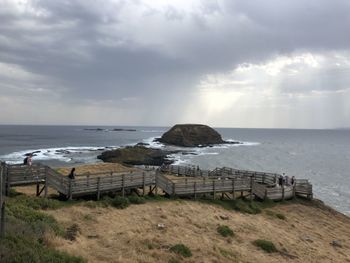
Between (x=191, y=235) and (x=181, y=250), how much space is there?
329 cm

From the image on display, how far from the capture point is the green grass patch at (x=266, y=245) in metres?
19.7

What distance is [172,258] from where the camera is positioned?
15.5 metres

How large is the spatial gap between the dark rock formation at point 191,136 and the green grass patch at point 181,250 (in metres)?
116

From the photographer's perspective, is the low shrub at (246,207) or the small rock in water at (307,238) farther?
the low shrub at (246,207)

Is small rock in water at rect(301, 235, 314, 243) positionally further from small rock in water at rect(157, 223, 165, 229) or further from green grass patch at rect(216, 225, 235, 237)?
small rock in water at rect(157, 223, 165, 229)

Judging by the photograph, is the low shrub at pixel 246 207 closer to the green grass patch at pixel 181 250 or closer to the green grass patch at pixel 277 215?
the green grass patch at pixel 277 215

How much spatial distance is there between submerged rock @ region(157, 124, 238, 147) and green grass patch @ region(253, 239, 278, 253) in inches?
4441

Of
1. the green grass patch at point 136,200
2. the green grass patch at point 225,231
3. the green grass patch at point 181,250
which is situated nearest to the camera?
the green grass patch at point 181,250

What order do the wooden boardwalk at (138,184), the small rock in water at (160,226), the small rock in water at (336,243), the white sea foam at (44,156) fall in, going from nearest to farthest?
the small rock in water at (160,226) → the wooden boardwalk at (138,184) → the small rock in water at (336,243) → the white sea foam at (44,156)

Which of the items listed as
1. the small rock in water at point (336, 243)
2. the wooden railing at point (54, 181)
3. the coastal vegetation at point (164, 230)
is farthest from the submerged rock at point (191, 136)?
the wooden railing at point (54, 181)

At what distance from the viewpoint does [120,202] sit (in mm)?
22969

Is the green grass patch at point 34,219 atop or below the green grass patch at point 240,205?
atop

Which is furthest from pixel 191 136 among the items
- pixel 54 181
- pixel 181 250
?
pixel 181 250

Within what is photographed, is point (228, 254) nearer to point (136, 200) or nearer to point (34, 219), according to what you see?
point (136, 200)
